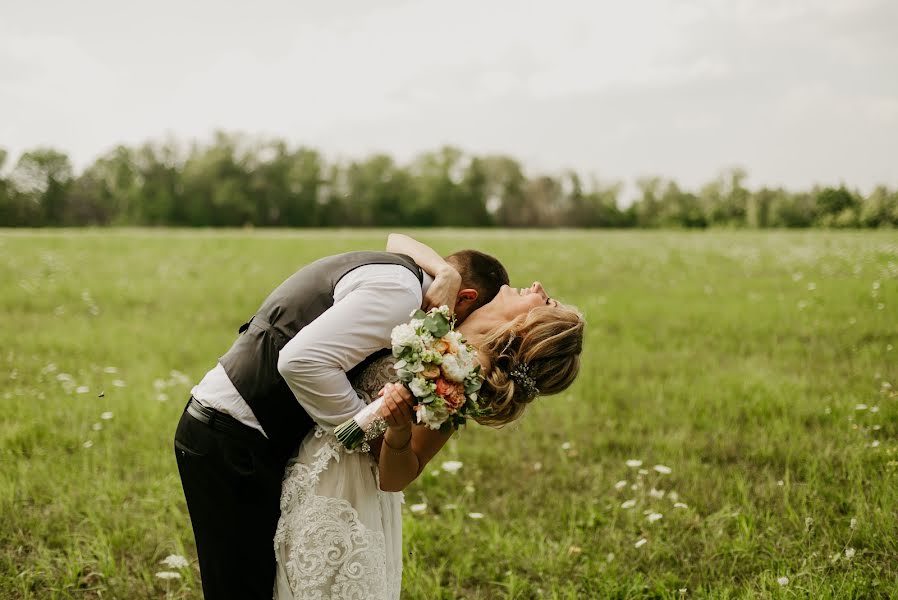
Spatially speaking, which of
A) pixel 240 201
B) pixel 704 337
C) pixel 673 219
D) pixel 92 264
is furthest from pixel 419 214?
pixel 704 337

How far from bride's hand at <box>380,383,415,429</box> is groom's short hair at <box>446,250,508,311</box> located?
67 centimetres

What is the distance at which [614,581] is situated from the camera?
4.03 m

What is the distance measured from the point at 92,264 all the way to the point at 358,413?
49.5 ft

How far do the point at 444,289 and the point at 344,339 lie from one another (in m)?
0.51

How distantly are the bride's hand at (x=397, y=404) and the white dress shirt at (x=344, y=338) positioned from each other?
0.50 ft

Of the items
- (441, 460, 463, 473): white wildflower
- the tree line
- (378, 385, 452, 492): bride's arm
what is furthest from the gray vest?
the tree line

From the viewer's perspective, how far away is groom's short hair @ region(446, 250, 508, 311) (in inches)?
114

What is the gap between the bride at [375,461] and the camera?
2586mm

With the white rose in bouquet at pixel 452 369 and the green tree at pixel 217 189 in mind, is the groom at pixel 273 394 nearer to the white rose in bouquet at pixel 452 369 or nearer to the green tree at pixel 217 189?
the white rose in bouquet at pixel 452 369

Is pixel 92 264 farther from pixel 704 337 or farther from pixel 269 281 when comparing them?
pixel 704 337

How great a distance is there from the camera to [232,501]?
105 inches

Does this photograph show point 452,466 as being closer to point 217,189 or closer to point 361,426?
point 361,426

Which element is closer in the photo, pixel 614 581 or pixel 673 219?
pixel 614 581

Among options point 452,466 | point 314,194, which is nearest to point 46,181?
point 314,194
